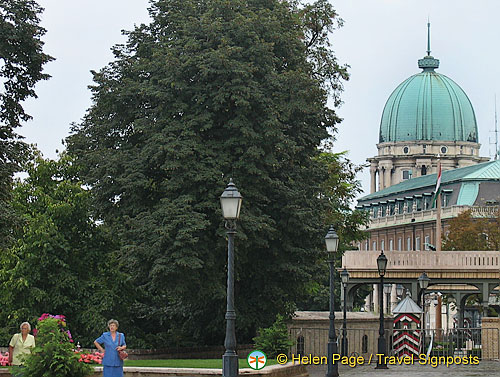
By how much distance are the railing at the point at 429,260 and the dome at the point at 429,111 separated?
124 meters

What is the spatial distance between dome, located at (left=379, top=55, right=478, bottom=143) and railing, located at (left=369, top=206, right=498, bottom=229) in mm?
24610

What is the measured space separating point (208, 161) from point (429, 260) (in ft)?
55.1

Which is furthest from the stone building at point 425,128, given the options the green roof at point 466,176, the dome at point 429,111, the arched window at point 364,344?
the arched window at point 364,344

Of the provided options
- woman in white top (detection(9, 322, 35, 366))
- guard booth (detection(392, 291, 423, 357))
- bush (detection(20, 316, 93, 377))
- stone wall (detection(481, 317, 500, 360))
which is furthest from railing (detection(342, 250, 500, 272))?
bush (detection(20, 316, 93, 377))

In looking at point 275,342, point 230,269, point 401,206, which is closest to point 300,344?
point 275,342

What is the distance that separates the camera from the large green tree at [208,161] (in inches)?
1443

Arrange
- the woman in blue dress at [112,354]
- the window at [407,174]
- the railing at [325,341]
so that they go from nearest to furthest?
the woman in blue dress at [112,354] < the railing at [325,341] < the window at [407,174]

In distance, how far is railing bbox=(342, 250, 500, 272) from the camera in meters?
50.1

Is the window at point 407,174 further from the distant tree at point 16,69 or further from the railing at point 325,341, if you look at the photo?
the distant tree at point 16,69

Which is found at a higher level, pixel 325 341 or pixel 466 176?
pixel 466 176

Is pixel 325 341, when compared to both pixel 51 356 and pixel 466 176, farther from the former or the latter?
pixel 466 176

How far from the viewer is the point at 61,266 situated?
4222cm

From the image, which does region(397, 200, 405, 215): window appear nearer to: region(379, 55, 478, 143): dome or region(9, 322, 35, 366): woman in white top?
region(379, 55, 478, 143): dome

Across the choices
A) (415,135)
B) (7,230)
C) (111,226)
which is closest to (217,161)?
(111,226)
